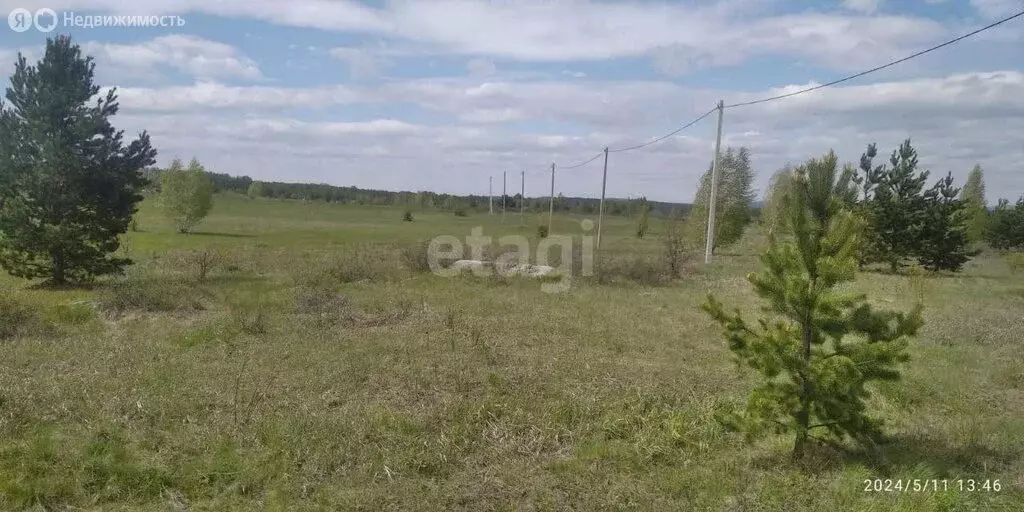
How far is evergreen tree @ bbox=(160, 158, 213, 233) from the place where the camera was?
136 ft

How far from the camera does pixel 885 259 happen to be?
85.8ft

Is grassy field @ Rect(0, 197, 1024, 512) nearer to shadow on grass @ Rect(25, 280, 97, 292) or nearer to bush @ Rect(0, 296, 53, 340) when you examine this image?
bush @ Rect(0, 296, 53, 340)

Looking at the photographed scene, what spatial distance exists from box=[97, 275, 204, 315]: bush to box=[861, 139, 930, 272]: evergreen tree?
2378cm

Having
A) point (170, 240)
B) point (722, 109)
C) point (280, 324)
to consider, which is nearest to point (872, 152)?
point (722, 109)

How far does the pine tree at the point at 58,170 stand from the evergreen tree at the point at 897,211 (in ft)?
84.1

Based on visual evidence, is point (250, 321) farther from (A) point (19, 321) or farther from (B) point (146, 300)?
(A) point (19, 321)

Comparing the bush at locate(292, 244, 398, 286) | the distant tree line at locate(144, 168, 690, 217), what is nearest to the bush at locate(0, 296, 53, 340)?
the bush at locate(292, 244, 398, 286)

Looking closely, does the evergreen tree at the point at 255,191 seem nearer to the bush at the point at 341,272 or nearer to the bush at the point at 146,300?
the bush at the point at 341,272

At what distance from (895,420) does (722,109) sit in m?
14.8

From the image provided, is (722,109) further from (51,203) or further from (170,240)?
(170,240)

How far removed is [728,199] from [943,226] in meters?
10.4
